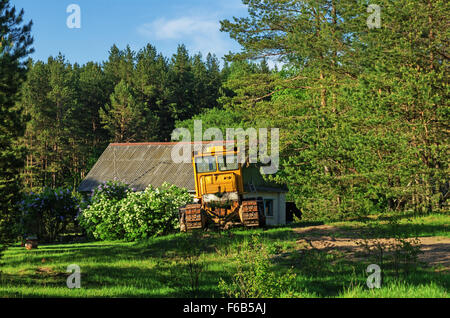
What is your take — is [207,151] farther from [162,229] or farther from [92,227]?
[92,227]

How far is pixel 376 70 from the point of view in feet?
70.1

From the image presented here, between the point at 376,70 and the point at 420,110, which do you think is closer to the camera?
the point at 420,110

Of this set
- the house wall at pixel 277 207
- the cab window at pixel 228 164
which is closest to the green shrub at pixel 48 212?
the cab window at pixel 228 164

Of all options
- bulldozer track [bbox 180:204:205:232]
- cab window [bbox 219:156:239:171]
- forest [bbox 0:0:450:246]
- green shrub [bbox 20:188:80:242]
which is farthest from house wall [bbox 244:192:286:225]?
bulldozer track [bbox 180:204:205:232]

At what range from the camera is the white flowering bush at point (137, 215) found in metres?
22.7

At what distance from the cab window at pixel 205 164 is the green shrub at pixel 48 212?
1133 cm

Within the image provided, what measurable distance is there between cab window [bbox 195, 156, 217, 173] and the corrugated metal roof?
13217 millimetres

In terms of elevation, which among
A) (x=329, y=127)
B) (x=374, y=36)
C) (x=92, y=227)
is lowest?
(x=92, y=227)

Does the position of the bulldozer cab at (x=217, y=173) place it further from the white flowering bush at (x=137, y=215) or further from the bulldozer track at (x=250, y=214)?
the white flowering bush at (x=137, y=215)

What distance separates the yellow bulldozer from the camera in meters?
19.9

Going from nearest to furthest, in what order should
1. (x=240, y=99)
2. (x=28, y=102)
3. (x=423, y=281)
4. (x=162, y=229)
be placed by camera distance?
(x=423, y=281), (x=162, y=229), (x=240, y=99), (x=28, y=102)
